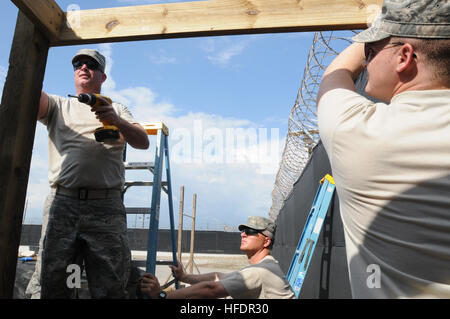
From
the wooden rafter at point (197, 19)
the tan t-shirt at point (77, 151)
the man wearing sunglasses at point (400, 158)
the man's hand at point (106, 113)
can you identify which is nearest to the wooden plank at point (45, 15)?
the wooden rafter at point (197, 19)

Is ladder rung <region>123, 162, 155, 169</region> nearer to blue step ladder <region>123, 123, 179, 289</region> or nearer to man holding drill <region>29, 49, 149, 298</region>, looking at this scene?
blue step ladder <region>123, 123, 179, 289</region>

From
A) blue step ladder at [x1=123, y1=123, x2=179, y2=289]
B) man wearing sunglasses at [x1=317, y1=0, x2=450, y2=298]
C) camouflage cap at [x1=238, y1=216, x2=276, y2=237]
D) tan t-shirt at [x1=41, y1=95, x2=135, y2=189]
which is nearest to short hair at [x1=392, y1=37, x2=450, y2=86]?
man wearing sunglasses at [x1=317, y1=0, x2=450, y2=298]

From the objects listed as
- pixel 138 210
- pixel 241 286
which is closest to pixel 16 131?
pixel 241 286

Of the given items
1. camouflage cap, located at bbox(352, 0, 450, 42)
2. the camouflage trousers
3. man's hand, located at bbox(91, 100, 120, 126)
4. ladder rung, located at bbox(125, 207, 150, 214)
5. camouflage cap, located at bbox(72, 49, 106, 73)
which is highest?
camouflage cap, located at bbox(72, 49, 106, 73)

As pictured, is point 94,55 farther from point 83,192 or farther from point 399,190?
point 399,190

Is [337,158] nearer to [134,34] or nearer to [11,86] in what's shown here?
[134,34]

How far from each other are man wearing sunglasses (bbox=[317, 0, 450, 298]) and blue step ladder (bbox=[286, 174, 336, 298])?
10.2 ft

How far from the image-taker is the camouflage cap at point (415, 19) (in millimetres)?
879

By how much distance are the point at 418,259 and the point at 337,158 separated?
0.32 metres

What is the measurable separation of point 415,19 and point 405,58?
11 centimetres

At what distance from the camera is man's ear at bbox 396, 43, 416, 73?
3.06 feet

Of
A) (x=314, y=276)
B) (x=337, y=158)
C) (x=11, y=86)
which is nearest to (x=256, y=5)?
(x=337, y=158)
